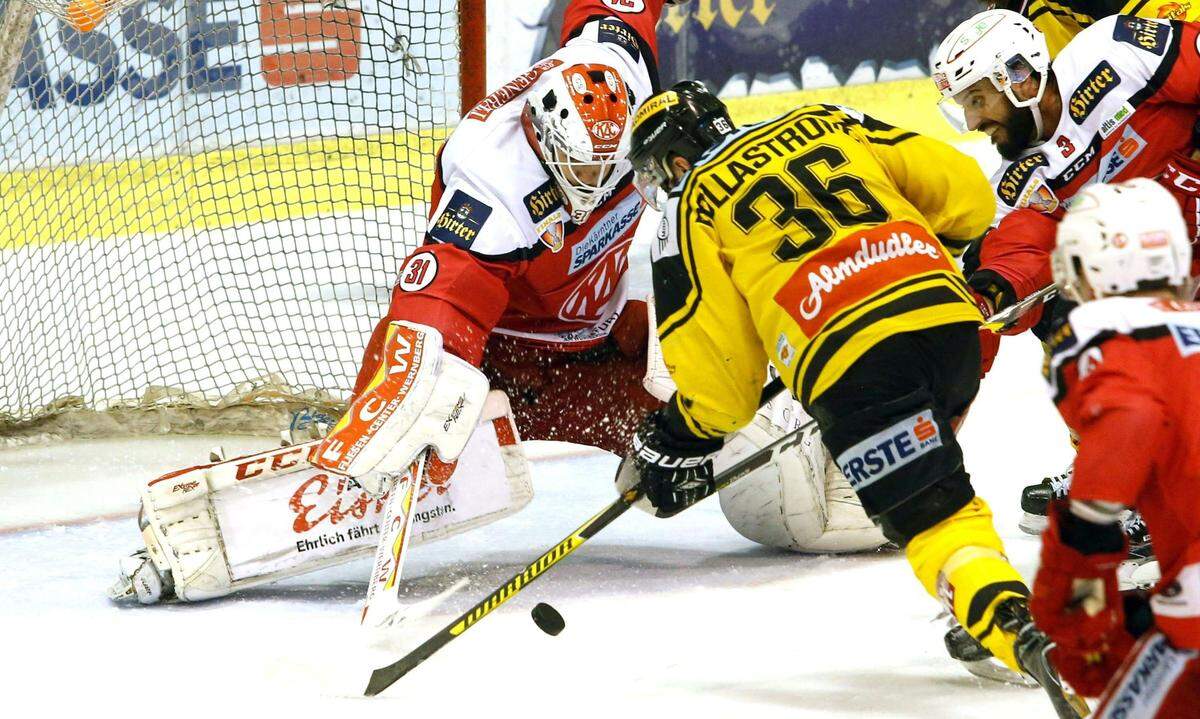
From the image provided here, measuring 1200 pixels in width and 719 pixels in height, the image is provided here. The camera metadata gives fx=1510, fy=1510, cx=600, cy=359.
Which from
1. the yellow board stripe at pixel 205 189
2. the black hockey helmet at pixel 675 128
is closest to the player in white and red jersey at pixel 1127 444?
the black hockey helmet at pixel 675 128

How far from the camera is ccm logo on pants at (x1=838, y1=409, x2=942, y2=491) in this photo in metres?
2.22

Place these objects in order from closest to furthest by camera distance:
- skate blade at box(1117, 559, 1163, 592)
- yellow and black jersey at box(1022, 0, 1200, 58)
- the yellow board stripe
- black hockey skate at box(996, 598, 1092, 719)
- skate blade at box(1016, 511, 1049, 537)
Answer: black hockey skate at box(996, 598, 1092, 719) < skate blade at box(1117, 559, 1163, 592) < skate blade at box(1016, 511, 1049, 537) < yellow and black jersey at box(1022, 0, 1200, 58) < the yellow board stripe

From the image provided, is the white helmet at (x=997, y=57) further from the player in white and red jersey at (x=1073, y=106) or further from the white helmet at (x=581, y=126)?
the white helmet at (x=581, y=126)

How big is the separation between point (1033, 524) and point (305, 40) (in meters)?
2.74

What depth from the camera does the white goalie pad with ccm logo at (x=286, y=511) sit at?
2.98 m

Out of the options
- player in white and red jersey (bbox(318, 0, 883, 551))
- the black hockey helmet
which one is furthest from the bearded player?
the black hockey helmet

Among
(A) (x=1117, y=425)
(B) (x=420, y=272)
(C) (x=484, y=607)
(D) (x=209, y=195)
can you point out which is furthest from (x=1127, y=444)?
(D) (x=209, y=195)

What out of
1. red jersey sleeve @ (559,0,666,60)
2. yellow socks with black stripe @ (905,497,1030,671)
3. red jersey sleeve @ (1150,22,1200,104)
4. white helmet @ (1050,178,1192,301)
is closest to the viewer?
white helmet @ (1050,178,1192,301)

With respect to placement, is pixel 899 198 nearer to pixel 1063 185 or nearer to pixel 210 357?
pixel 1063 185

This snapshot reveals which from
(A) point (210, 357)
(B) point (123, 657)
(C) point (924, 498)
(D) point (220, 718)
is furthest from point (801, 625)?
(A) point (210, 357)

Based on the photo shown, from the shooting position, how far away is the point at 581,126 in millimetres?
2926

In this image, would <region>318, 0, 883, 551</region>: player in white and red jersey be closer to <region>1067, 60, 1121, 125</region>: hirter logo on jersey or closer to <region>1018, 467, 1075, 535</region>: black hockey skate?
<region>1018, 467, 1075, 535</region>: black hockey skate

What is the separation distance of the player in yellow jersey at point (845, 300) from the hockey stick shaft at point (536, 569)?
0.72ft

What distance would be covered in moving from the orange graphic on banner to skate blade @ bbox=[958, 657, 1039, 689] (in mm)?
3074
